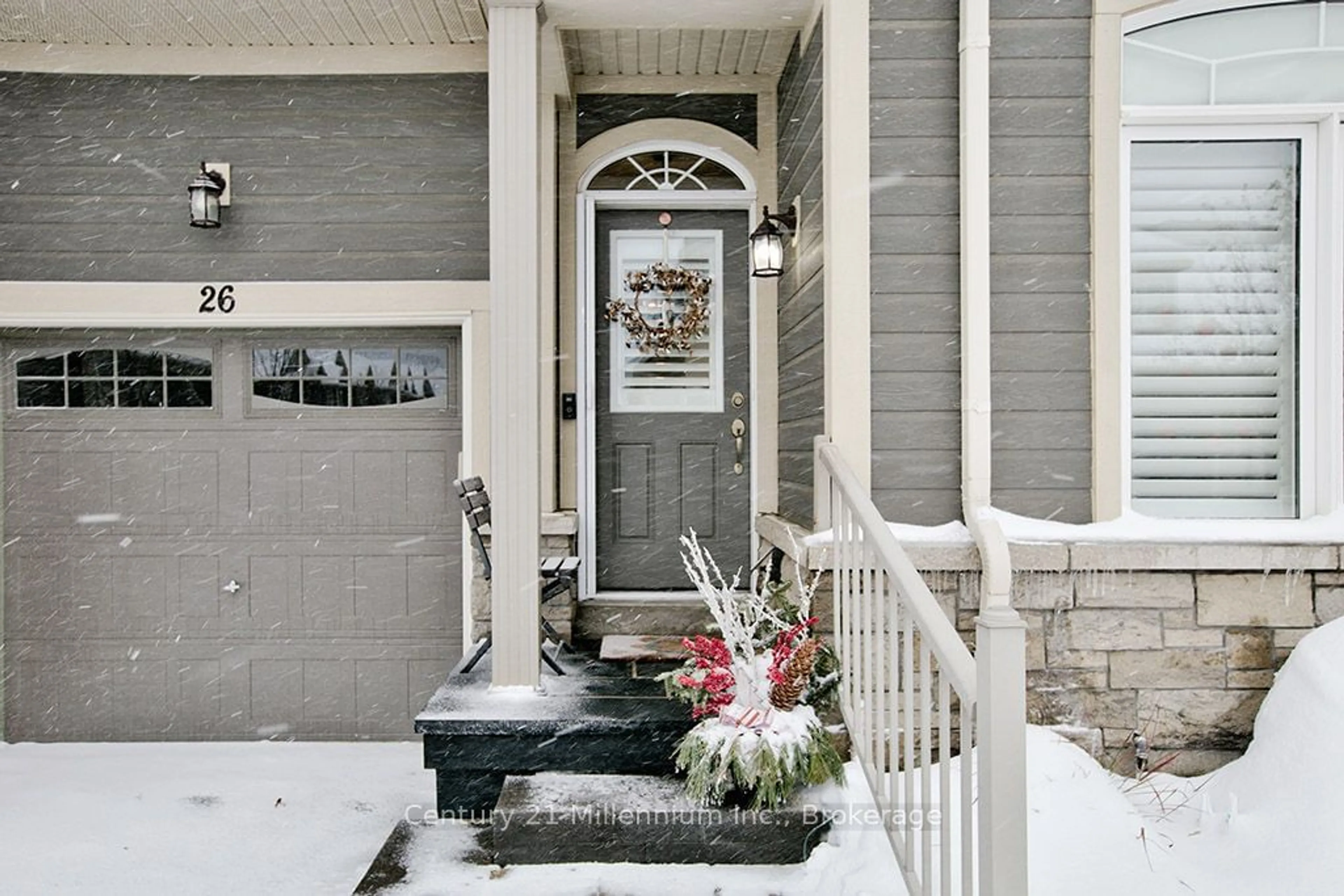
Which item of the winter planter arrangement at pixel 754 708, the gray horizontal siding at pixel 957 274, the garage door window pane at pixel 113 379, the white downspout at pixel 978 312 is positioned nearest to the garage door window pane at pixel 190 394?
the garage door window pane at pixel 113 379

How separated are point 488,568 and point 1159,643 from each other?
2.40m

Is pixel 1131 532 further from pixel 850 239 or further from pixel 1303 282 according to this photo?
pixel 850 239

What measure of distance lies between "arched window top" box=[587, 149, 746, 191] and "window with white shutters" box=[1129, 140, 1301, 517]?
1.89 meters

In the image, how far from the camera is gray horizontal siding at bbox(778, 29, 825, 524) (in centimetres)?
358

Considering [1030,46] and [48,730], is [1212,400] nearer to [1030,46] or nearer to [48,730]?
[1030,46]

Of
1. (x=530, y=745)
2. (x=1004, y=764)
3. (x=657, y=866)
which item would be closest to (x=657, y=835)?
→ (x=657, y=866)

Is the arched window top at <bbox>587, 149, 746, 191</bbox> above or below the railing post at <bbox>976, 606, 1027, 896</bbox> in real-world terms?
above

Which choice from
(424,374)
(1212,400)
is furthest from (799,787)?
(424,374)

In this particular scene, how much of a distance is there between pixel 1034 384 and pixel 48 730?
4636mm

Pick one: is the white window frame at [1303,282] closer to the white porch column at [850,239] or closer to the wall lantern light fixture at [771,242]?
the white porch column at [850,239]

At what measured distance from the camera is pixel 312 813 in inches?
151

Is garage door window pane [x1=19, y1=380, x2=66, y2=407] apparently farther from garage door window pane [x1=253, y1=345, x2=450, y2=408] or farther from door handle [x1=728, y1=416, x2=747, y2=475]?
door handle [x1=728, y1=416, x2=747, y2=475]

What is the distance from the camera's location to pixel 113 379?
4699 mm

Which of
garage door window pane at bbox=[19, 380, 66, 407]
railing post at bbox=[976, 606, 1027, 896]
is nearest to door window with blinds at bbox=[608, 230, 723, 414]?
garage door window pane at bbox=[19, 380, 66, 407]
